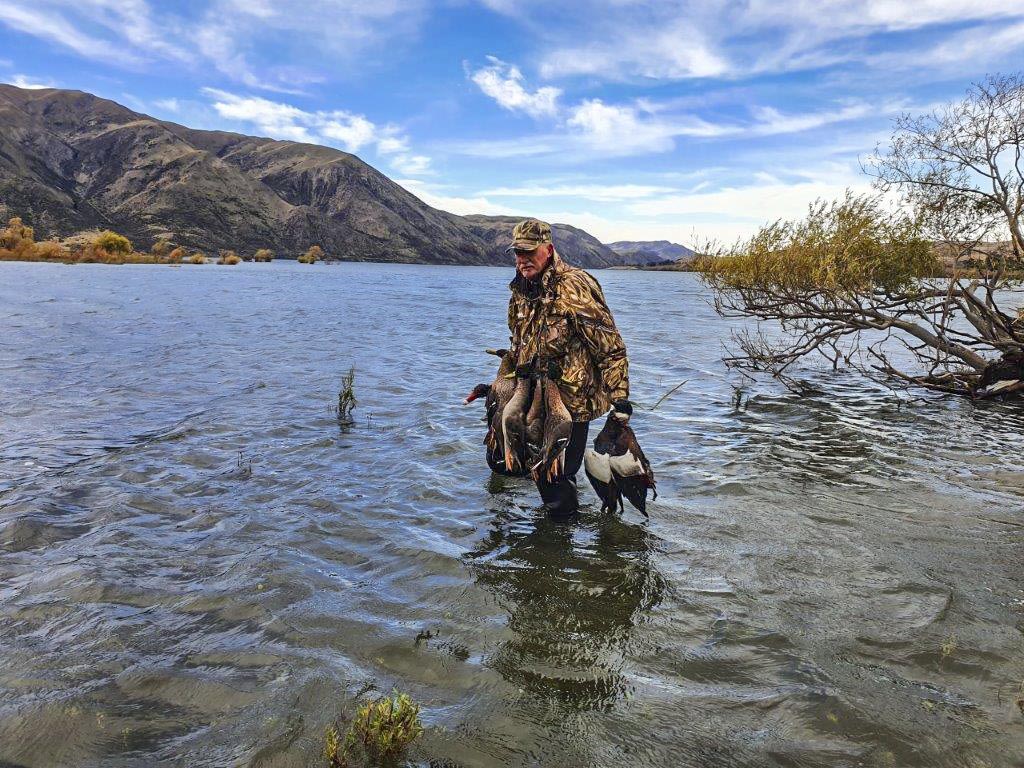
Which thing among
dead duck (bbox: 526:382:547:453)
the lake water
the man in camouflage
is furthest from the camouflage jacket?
the lake water

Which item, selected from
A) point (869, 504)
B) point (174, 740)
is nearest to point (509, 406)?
point (174, 740)

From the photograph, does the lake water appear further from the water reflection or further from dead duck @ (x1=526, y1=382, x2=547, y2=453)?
dead duck @ (x1=526, y1=382, x2=547, y2=453)

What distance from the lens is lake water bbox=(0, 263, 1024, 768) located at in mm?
2895

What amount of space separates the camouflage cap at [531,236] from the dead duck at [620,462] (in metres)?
1.62

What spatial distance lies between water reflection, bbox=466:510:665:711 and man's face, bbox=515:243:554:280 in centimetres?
242

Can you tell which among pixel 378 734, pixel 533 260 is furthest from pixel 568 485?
pixel 378 734

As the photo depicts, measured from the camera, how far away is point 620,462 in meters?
5.17

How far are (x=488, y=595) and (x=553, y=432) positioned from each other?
1442 mm

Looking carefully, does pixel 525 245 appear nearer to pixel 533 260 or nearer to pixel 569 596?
pixel 533 260

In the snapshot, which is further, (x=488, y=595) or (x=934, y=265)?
(x=934, y=265)

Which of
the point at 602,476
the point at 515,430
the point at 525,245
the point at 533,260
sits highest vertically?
the point at 525,245

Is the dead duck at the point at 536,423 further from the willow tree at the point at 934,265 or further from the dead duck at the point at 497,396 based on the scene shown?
the willow tree at the point at 934,265

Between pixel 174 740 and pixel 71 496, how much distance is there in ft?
14.0

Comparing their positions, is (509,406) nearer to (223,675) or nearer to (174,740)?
(223,675)
